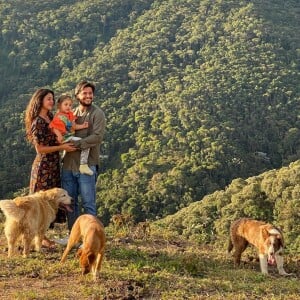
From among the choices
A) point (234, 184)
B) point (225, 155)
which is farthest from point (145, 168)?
point (234, 184)

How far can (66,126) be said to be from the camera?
579cm

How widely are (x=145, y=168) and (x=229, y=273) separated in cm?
3148

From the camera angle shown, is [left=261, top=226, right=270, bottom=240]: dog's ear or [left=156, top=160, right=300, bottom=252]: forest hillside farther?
[left=156, top=160, right=300, bottom=252]: forest hillside

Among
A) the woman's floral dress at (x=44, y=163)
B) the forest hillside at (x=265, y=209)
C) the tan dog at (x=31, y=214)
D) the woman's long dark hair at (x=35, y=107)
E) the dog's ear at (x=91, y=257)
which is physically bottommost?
the forest hillside at (x=265, y=209)

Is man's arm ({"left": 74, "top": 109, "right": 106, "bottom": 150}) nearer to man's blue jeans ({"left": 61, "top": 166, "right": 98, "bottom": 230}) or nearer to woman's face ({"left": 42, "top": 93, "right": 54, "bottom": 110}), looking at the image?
man's blue jeans ({"left": 61, "top": 166, "right": 98, "bottom": 230})

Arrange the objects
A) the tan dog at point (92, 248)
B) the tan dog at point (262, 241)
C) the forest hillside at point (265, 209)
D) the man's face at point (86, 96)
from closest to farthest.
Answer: the tan dog at point (92, 248) < the man's face at point (86, 96) < the tan dog at point (262, 241) < the forest hillside at point (265, 209)

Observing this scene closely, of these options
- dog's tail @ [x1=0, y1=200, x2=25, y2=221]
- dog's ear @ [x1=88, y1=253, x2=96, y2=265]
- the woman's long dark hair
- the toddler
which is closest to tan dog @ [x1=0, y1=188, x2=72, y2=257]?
dog's tail @ [x1=0, y1=200, x2=25, y2=221]

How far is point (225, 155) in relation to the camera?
3809 cm

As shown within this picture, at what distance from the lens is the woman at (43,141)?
5.83m

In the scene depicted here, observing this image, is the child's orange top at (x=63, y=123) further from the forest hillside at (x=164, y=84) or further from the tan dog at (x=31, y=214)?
the forest hillside at (x=164, y=84)

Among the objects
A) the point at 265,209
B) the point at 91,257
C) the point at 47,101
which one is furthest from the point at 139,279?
the point at 265,209

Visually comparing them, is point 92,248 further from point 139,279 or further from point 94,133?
point 94,133

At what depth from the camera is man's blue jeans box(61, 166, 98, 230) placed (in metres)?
5.93

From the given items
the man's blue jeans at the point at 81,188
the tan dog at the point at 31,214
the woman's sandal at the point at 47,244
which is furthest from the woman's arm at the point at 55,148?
the woman's sandal at the point at 47,244
